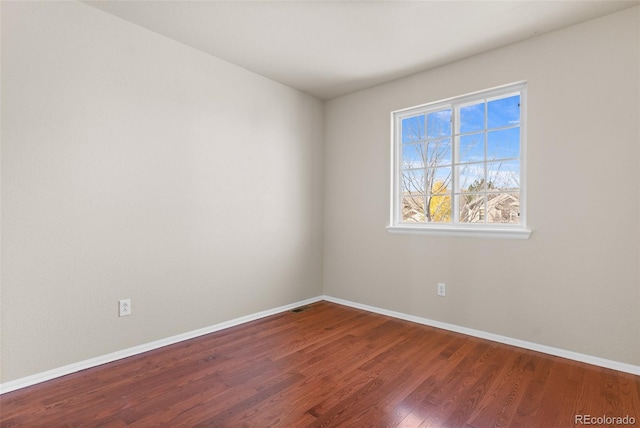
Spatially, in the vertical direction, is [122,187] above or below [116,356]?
above

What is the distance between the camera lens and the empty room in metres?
1.93

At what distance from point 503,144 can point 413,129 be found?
88 cm

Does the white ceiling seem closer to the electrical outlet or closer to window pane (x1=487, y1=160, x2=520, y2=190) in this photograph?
window pane (x1=487, y1=160, x2=520, y2=190)

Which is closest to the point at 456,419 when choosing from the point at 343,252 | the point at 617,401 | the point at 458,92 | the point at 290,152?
the point at 617,401

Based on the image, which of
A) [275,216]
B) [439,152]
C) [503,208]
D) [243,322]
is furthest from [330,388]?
[439,152]

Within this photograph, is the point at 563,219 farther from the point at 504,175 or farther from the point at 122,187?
the point at 122,187

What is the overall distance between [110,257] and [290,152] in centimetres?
202

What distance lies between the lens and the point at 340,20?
2.34m

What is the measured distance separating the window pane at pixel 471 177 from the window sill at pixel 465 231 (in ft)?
1.23

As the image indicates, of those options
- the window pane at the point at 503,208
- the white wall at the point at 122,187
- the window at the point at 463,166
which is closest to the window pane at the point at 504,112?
the window at the point at 463,166

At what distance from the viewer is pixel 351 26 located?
241 centimetres

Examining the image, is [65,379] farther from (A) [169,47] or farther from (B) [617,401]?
(B) [617,401]

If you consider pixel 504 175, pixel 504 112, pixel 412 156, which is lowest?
pixel 504 175

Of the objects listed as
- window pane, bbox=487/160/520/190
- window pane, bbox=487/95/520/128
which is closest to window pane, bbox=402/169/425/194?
window pane, bbox=487/160/520/190
